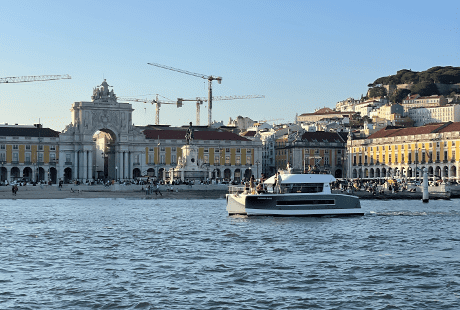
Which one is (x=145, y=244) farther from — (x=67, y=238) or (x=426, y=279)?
(x=426, y=279)

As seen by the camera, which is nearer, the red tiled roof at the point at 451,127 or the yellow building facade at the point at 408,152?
the yellow building facade at the point at 408,152

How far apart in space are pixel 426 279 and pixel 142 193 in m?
63.8

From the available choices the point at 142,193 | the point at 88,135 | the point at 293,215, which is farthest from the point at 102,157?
the point at 293,215

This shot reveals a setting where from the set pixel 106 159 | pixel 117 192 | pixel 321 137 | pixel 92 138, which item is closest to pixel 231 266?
pixel 117 192

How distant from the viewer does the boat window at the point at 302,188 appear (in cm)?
4159

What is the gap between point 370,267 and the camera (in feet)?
75.9

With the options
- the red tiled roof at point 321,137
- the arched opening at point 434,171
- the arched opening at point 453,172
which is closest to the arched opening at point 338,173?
the red tiled roof at point 321,137

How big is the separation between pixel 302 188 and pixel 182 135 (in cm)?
8770

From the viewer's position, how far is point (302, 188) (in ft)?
137

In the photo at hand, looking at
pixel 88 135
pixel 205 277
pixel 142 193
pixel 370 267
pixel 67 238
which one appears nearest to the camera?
pixel 205 277

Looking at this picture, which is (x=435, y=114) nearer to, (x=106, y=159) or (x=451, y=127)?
(x=451, y=127)

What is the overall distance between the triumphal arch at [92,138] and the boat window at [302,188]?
262ft

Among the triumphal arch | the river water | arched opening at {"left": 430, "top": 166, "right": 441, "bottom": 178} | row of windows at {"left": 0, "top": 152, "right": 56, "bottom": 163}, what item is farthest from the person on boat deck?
row of windows at {"left": 0, "top": 152, "right": 56, "bottom": 163}

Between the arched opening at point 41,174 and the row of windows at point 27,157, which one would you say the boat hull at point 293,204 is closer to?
the row of windows at point 27,157
